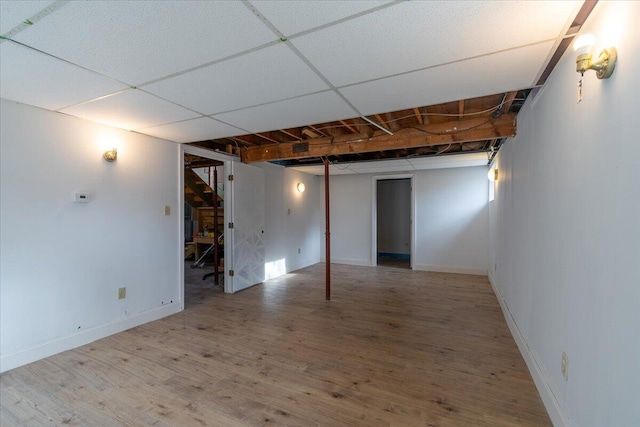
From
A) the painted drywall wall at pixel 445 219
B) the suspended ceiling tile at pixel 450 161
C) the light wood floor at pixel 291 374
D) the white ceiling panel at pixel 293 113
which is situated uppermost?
the white ceiling panel at pixel 293 113

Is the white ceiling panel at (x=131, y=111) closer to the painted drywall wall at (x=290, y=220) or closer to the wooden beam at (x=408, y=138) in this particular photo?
the wooden beam at (x=408, y=138)

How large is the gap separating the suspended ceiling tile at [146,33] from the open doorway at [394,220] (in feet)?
21.2

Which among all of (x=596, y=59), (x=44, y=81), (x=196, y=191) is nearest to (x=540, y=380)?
(x=596, y=59)

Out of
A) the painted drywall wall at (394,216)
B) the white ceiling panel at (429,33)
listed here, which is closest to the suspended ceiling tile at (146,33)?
the white ceiling panel at (429,33)

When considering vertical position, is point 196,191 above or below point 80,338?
above

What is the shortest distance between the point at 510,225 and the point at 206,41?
336cm

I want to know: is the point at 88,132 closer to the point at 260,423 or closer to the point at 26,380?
the point at 26,380

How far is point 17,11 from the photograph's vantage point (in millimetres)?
1288

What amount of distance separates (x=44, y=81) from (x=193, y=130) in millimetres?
1321

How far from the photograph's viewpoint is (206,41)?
5.02 ft

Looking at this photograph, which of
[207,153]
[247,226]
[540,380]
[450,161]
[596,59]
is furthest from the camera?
[450,161]

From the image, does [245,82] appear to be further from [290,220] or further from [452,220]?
[452,220]

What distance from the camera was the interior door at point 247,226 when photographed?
4590 mm

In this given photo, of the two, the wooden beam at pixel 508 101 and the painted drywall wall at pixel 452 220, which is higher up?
the wooden beam at pixel 508 101
